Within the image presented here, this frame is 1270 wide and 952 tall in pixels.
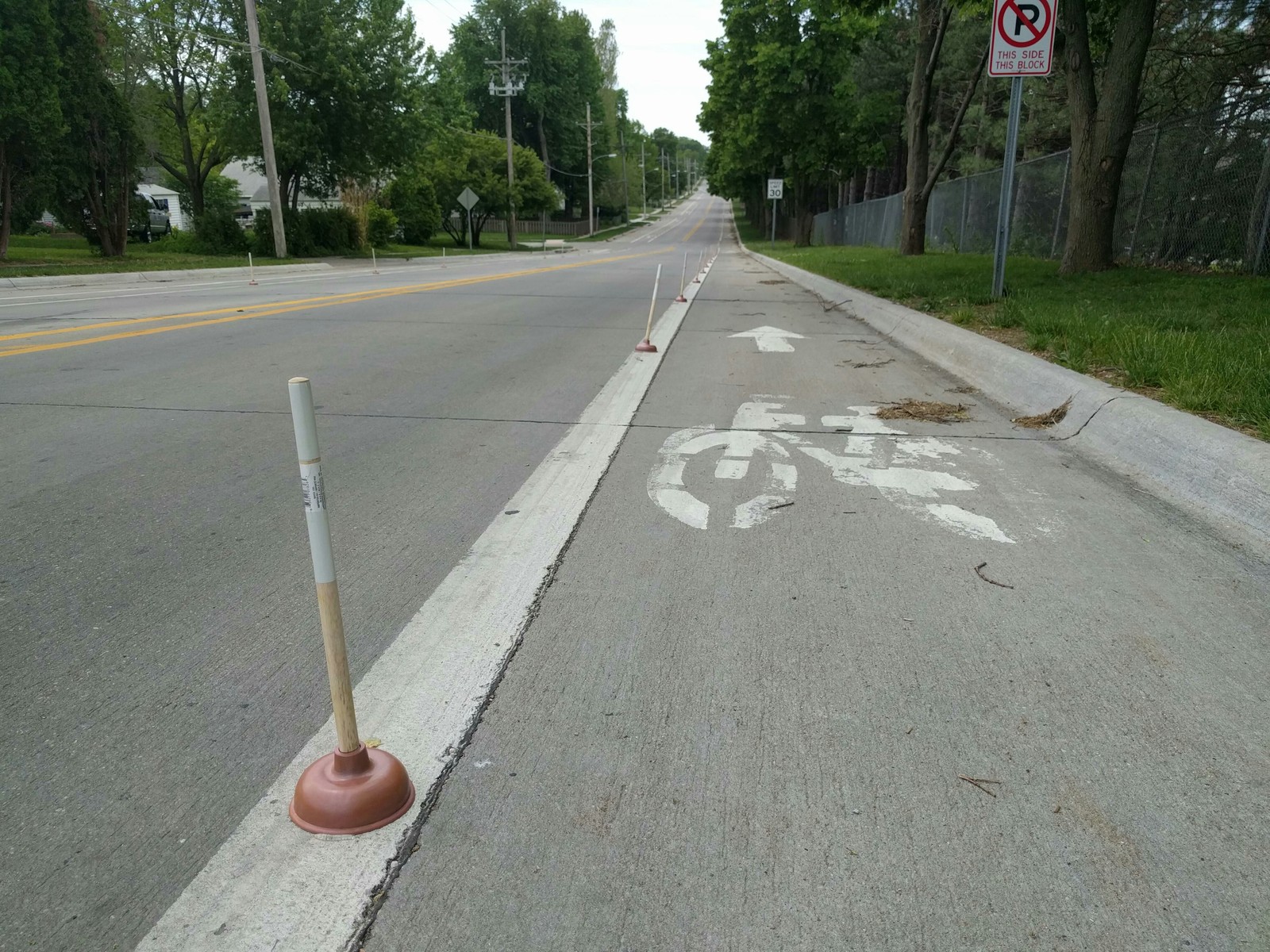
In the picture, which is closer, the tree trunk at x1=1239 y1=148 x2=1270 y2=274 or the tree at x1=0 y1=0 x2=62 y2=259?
the tree trunk at x1=1239 y1=148 x2=1270 y2=274

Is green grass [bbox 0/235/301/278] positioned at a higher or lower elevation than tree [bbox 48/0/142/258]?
lower

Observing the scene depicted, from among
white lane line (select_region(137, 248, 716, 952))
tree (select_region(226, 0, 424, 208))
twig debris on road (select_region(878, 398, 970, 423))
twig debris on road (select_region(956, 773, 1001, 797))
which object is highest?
tree (select_region(226, 0, 424, 208))

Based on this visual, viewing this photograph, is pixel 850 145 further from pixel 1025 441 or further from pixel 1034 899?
pixel 1034 899

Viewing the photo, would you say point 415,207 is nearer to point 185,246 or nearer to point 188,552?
point 185,246

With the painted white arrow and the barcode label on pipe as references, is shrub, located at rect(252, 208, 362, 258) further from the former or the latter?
the barcode label on pipe

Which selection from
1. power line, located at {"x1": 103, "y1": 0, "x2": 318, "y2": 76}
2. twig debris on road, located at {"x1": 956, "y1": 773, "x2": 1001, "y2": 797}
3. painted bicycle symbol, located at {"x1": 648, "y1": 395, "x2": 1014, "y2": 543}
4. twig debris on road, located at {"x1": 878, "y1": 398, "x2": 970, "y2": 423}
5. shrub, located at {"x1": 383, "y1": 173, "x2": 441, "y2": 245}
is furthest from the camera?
shrub, located at {"x1": 383, "y1": 173, "x2": 441, "y2": 245}

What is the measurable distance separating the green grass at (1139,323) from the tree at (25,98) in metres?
20.7

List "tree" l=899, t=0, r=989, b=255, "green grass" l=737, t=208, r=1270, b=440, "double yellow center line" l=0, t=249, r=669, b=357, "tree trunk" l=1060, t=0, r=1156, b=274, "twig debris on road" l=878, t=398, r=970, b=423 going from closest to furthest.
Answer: "green grass" l=737, t=208, r=1270, b=440 < "twig debris on road" l=878, t=398, r=970, b=423 < "double yellow center line" l=0, t=249, r=669, b=357 < "tree trunk" l=1060, t=0, r=1156, b=274 < "tree" l=899, t=0, r=989, b=255

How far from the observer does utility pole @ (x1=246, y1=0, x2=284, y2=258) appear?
88.5 feet

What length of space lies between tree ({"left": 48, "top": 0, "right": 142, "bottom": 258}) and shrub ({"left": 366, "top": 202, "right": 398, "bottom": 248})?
16.2 meters

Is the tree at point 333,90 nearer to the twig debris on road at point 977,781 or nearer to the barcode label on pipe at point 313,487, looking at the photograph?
the barcode label on pipe at point 313,487

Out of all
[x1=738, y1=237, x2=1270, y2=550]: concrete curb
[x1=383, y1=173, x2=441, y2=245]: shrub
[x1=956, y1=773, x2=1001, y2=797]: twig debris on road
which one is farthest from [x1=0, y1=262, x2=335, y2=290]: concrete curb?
[x1=383, y1=173, x2=441, y2=245]: shrub

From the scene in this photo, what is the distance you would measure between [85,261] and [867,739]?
28981mm

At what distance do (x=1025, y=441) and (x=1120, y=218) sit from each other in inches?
527
